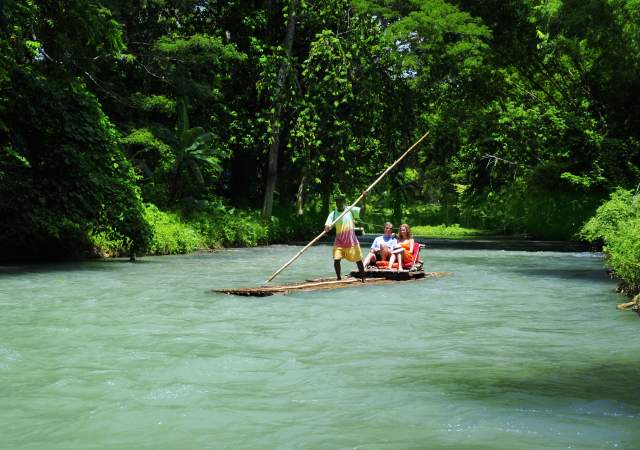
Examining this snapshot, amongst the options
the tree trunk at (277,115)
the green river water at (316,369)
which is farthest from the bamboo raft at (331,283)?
the tree trunk at (277,115)

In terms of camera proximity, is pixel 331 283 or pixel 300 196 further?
pixel 300 196

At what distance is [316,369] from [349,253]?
8467mm

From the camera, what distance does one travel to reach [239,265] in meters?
21.7

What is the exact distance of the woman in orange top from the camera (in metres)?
17.1

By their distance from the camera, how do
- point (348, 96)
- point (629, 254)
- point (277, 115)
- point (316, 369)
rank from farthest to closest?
point (277, 115)
point (348, 96)
point (629, 254)
point (316, 369)

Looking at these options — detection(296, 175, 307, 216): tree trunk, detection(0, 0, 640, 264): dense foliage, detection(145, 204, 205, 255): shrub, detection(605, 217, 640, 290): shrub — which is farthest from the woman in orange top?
detection(296, 175, 307, 216): tree trunk

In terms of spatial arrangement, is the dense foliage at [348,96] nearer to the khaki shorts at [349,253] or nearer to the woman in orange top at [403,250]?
the khaki shorts at [349,253]

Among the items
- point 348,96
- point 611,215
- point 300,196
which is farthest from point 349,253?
point 300,196

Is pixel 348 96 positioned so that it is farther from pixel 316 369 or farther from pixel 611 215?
pixel 316 369

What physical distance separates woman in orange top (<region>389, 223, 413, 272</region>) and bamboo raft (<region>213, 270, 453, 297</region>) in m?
0.28

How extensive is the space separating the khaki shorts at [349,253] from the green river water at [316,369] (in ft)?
4.04

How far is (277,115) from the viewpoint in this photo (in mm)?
30844

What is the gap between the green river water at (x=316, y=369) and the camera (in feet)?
19.3

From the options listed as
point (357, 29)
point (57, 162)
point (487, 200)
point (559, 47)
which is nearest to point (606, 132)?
point (559, 47)
